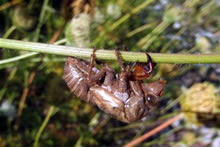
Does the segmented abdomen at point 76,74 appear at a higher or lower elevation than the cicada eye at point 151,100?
higher

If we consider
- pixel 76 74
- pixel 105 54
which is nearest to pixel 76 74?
pixel 76 74

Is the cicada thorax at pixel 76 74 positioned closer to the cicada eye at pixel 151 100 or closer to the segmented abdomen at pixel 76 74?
the segmented abdomen at pixel 76 74

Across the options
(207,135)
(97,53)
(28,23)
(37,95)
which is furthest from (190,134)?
(97,53)

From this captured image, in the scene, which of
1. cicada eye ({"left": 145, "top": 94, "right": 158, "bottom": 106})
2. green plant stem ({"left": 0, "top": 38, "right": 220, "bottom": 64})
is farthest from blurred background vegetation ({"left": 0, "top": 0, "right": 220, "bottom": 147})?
green plant stem ({"left": 0, "top": 38, "right": 220, "bottom": 64})

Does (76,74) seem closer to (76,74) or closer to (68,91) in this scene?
(76,74)

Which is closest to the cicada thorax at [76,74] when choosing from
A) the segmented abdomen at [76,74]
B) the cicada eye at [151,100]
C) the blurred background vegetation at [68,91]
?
the segmented abdomen at [76,74]

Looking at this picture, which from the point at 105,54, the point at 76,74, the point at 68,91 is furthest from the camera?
the point at 68,91

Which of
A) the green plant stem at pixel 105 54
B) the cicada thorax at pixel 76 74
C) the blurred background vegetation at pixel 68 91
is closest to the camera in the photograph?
the green plant stem at pixel 105 54

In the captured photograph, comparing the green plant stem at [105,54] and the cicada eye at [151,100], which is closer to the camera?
the green plant stem at [105,54]

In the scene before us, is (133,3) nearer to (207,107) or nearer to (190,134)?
(207,107)
